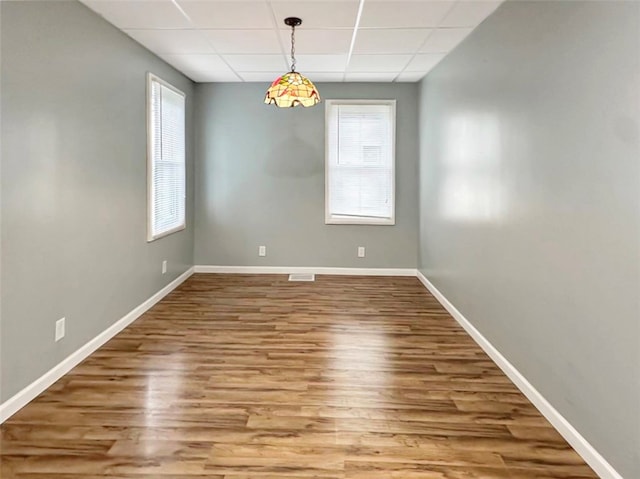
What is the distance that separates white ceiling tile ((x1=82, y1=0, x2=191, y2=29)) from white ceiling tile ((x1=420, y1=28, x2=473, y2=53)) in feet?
6.58

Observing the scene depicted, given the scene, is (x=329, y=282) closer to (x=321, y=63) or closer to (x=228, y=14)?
(x=321, y=63)

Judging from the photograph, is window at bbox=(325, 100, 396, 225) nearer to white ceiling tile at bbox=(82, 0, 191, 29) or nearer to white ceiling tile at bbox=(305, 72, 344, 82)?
white ceiling tile at bbox=(305, 72, 344, 82)

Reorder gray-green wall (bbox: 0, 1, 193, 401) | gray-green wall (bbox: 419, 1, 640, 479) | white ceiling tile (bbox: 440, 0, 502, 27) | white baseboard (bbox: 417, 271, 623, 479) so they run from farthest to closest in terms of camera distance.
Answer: white ceiling tile (bbox: 440, 0, 502, 27)
gray-green wall (bbox: 0, 1, 193, 401)
white baseboard (bbox: 417, 271, 623, 479)
gray-green wall (bbox: 419, 1, 640, 479)

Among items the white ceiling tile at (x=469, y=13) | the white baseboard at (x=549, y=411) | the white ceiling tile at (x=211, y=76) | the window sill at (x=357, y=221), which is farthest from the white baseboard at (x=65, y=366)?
the white ceiling tile at (x=469, y=13)

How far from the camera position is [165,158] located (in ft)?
16.3

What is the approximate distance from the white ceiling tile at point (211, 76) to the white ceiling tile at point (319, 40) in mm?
1351

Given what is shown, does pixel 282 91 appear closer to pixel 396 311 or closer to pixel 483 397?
pixel 396 311

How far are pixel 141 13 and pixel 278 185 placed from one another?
2994 mm

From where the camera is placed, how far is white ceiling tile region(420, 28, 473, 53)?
3.79 m

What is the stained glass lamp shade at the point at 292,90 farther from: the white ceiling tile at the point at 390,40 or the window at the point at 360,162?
the window at the point at 360,162

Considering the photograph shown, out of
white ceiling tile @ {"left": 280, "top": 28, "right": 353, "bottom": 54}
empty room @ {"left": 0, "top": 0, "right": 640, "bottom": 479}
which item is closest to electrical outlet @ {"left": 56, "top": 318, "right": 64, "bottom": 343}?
empty room @ {"left": 0, "top": 0, "right": 640, "bottom": 479}

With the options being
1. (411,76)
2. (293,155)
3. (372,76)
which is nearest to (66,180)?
(293,155)

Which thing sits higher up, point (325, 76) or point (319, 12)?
point (325, 76)

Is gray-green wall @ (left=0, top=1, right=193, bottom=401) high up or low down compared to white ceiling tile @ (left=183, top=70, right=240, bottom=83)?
down
